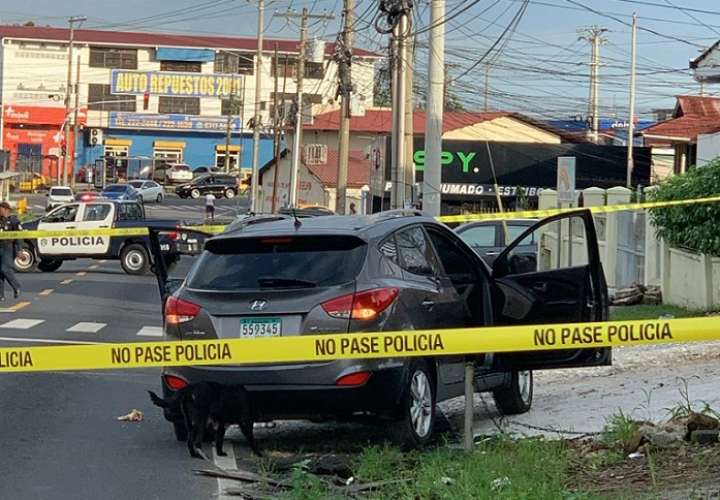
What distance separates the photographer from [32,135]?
316ft

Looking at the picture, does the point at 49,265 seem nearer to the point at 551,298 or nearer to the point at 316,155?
the point at 551,298

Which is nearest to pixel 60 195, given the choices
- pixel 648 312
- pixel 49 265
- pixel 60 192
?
pixel 60 192

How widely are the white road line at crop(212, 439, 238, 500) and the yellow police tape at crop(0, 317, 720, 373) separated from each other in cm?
80

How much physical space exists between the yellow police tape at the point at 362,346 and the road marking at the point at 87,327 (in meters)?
11.4

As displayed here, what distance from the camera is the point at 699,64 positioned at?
1964 cm

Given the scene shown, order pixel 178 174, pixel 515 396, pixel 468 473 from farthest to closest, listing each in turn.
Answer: pixel 178 174 < pixel 515 396 < pixel 468 473

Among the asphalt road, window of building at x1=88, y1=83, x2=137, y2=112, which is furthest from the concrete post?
window of building at x1=88, y1=83, x2=137, y2=112

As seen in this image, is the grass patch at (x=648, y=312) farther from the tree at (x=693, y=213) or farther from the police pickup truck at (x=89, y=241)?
the police pickup truck at (x=89, y=241)

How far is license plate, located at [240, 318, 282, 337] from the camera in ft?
27.7

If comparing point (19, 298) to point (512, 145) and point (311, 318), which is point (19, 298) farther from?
point (512, 145)

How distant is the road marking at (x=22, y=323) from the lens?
1898 centimetres

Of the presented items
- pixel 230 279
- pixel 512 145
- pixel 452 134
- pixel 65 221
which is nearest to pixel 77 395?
pixel 230 279

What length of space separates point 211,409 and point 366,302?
1296 millimetres

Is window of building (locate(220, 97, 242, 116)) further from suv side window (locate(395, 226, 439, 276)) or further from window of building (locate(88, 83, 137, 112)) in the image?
suv side window (locate(395, 226, 439, 276))
